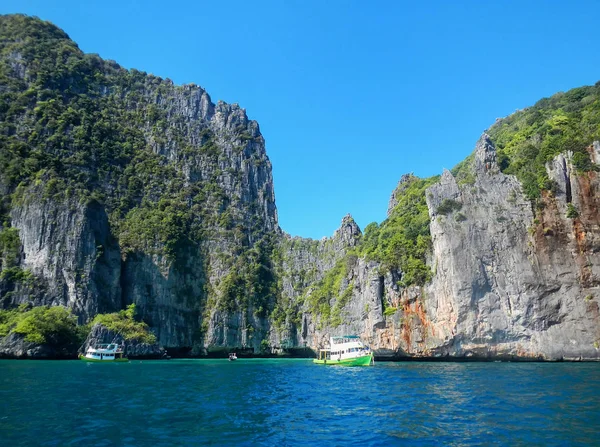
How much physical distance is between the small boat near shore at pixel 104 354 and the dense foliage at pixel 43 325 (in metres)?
4.71

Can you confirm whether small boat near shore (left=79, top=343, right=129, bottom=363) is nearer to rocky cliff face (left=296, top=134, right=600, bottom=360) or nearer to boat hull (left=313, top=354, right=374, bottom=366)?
boat hull (left=313, top=354, right=374, bottom=366)

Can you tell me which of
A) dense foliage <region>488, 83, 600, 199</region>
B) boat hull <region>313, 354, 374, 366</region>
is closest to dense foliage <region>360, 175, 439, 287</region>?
boat hull <region>313, 354, 374, 366</region>

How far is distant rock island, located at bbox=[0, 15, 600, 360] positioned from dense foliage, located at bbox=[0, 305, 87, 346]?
29cm

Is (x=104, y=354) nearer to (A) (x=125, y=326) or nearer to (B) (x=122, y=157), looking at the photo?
(A) (x=125, y=326)

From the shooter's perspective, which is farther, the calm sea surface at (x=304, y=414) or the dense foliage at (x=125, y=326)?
the dense foliage at (x=125, y=326)

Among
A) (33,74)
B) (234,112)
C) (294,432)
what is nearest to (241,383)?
(294,432)

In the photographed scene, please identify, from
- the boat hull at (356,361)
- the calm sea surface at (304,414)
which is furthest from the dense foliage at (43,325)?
the boat hull at (356,361)

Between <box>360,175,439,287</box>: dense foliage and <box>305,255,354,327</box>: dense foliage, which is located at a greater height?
<box>360,175,439,287</box>: dense foliage

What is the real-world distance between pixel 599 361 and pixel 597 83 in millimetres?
54760

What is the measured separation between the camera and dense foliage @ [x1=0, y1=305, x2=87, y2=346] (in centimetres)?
6366

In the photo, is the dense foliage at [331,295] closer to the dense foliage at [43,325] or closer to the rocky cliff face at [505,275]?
the rocky cliff face at [505,275]

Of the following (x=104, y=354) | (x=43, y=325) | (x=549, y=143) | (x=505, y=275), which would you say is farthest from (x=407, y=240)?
(x=43, y=325)

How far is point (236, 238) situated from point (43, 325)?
57.4 meters

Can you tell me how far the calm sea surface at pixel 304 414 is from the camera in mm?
15227
